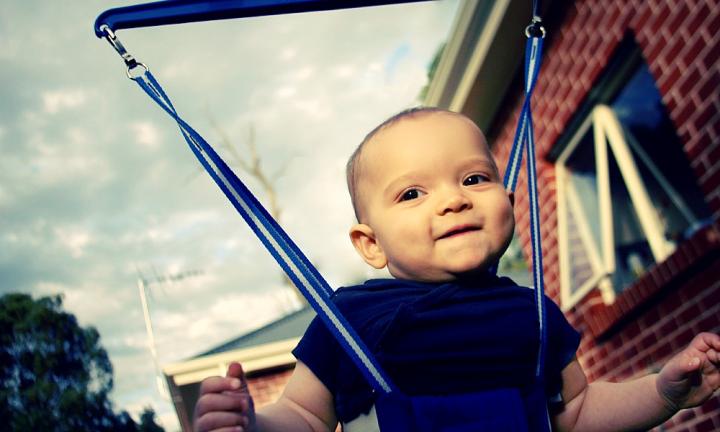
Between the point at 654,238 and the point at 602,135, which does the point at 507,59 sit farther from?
the point at 654,238


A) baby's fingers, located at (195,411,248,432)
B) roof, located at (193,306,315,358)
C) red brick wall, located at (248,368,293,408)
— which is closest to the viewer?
baby's fingers, located at (195,411,248,432)

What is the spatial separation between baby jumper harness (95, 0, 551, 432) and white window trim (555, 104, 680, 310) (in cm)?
309

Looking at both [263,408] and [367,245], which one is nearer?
[263,408]

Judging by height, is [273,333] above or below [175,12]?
above

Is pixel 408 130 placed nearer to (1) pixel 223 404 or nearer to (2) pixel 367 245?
(2) pixel 367 245

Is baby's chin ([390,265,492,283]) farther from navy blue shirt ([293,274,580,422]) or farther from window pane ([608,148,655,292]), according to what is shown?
window pane ([608,148,655,292])

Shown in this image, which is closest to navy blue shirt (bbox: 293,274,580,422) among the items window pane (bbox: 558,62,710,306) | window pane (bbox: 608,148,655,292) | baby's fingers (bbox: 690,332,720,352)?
baby's fingers (bbox: 690,332,720,352)

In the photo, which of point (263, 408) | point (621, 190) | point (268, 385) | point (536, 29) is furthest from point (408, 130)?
point (268, 385)

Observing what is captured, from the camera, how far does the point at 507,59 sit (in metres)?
5.30

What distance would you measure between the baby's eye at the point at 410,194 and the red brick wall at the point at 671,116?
2.34 m

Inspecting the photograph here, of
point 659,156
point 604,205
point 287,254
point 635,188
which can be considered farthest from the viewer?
point 604,205

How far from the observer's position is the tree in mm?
24328

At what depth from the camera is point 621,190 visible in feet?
15.8

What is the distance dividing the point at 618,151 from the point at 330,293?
3581 millimetres
